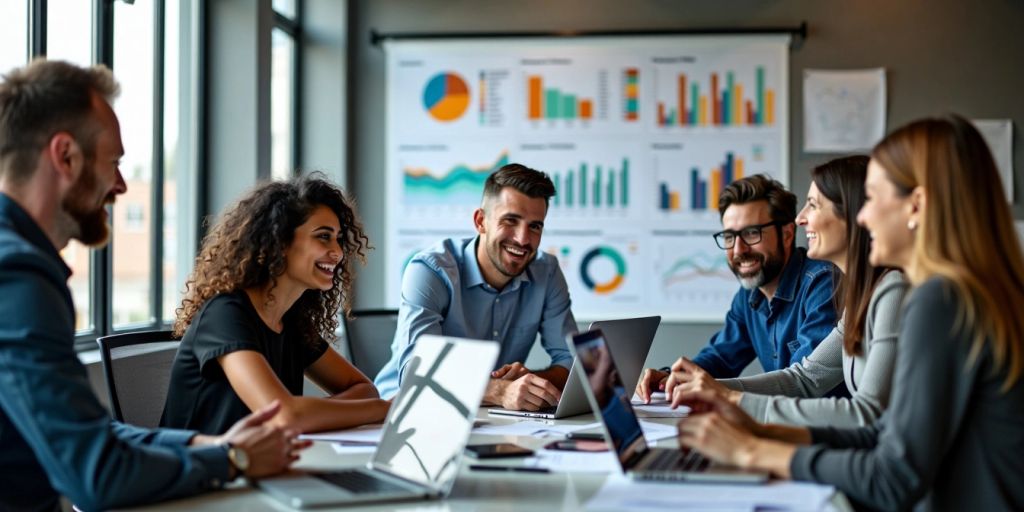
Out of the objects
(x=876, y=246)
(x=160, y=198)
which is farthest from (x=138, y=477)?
(x=160, y=198)

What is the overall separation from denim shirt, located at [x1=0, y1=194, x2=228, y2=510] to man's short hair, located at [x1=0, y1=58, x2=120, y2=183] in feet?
0.39

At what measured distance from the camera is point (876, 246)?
1.68 meters

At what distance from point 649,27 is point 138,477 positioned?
4.02 meters

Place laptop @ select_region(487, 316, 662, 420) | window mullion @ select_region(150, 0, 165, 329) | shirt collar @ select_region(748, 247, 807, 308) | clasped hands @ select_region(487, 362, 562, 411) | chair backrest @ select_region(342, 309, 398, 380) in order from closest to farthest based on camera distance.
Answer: laptop @ select_region(487, 316, 662, 420) < clasped hands @ select_region(487, 362, 562, 411) < shirt collar @ select_region(748, 247, 807, 308) < chair backrest @ select_region(342, 309, 398, 380) < window mullion @ select_region(150, 0, 165, 329)

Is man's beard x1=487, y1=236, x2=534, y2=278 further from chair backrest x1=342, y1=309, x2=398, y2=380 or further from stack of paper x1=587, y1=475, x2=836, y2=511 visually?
stack of paper x1=587, y1=475, x2=836, y2=511

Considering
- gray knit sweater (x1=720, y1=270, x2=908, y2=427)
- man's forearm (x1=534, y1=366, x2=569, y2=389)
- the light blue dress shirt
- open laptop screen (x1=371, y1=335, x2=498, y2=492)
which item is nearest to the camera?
open laptop screen (x1=371, y1=335, x2=498, y2=492)

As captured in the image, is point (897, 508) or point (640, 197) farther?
point (640, 197)

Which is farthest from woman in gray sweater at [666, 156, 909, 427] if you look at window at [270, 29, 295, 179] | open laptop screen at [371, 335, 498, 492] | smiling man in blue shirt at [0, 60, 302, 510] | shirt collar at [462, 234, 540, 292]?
window at [270, 29, 295, 179]

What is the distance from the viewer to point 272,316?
2381mm

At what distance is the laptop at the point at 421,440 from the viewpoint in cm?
151

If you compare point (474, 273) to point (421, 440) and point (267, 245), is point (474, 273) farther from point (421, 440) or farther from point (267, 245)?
point (421, 440)

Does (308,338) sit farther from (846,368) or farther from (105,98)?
(846,368)

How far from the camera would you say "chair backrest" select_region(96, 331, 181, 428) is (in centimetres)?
218

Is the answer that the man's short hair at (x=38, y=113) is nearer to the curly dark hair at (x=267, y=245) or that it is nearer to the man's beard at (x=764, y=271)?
the curly dark hair at (x=267, y=245)
